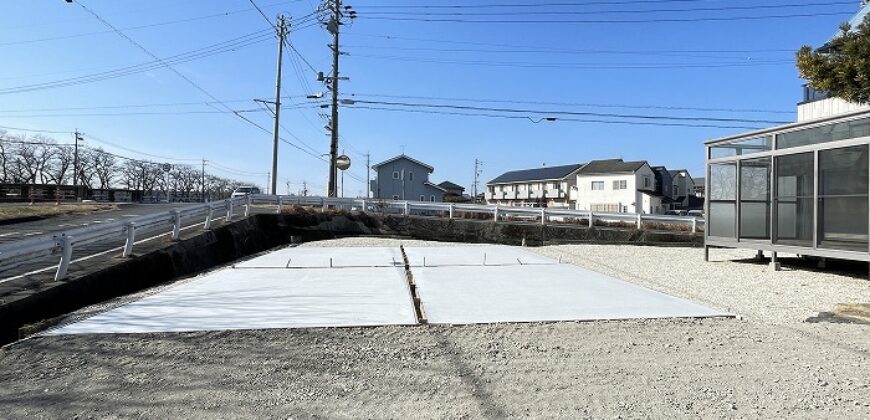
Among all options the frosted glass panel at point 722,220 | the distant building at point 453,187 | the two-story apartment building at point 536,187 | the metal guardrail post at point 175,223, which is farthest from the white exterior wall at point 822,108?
the distant building at point 453,187

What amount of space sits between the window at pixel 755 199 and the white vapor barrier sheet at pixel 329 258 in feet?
25.3

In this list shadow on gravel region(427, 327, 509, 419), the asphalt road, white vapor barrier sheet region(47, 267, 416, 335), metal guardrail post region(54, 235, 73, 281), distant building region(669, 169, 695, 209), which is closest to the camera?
shadow on gravel region(427, 327, 509, 419)

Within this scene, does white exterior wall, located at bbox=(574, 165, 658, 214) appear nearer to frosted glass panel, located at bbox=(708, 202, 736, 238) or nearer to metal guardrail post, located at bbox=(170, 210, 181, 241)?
frosted glass panel, located at bbox=(708, 202, 736, 238)

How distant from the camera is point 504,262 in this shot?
415 inches

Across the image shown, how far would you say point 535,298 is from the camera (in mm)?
6480

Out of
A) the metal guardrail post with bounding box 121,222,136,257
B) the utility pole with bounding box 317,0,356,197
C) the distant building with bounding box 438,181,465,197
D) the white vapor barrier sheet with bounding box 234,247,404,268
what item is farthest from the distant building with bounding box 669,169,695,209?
the metal guardrail post with bounding box 121,222,136,257

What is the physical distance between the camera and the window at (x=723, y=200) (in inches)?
442

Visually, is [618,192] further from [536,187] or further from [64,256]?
[64,256]

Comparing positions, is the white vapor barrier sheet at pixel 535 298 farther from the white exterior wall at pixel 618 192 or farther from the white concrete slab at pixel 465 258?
the white exterior wall at pixel 618 192

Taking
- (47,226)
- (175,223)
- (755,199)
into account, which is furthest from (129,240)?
(755,199)

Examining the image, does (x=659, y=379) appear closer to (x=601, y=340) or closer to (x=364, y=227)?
(x=601, y=340)

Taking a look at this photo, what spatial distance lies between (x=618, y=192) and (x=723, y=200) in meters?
42.2

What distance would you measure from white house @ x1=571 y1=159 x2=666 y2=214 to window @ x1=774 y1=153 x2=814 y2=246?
39461 millimetres

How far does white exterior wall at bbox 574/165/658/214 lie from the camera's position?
164 ft
